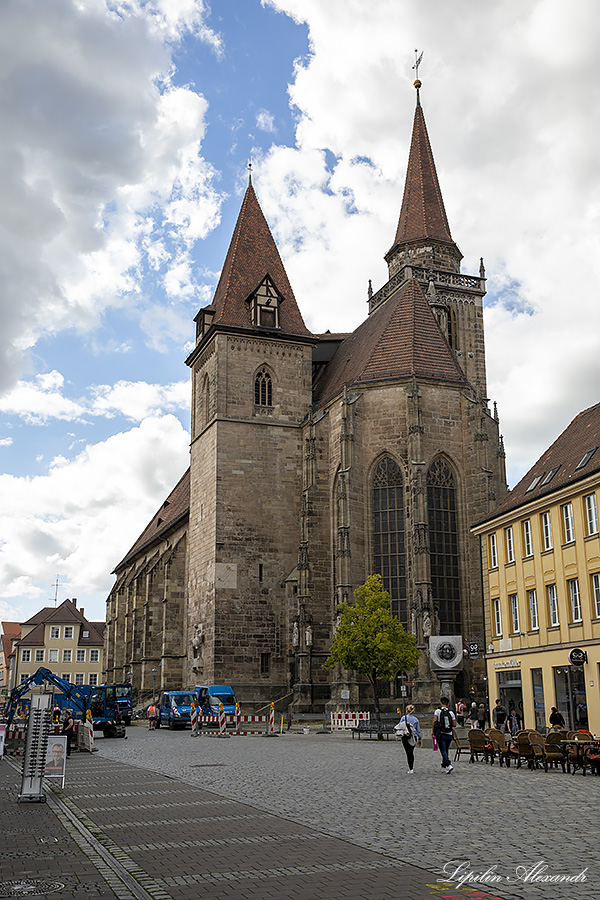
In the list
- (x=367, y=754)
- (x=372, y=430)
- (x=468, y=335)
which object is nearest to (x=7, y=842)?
(x=367, y=754)

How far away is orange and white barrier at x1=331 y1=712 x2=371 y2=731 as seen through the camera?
34.7 meters

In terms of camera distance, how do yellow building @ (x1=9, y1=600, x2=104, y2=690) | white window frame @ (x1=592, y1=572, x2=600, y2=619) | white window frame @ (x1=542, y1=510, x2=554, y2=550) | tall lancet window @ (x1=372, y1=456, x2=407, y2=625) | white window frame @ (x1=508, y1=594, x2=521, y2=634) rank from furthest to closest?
yellow building @ (x1=9, y1=600, x2=104, y2=690) → tall lancet window @ (x1=372, y1=456, x2=407, y2=625) → white window frame @ (x1=508, y1=594, x2=521, y2=634) → white window frame @ (x1=542, y1=510, x2=554, y2=550) → white window frame @ (x1=592, y1=572, x2=600, y2=619)

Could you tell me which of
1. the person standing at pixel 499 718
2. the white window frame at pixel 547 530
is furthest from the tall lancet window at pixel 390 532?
the white window frame at pixel 547 530

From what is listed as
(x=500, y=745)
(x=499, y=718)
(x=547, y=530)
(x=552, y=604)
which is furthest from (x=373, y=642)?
(x=500, y=745)

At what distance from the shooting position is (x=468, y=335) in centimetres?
6247

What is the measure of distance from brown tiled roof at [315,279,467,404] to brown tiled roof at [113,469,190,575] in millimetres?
13470

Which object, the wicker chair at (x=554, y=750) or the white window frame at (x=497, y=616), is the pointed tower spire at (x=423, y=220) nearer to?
the white window frame at (x=497, y=616)

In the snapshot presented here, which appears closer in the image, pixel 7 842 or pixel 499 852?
pixel 499 852

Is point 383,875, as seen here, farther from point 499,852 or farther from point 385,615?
point 385,615

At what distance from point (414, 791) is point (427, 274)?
169 ft

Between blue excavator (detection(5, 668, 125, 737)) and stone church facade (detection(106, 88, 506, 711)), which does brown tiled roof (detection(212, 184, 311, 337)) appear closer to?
stone church facade (detection(106, 88, 506, 711))

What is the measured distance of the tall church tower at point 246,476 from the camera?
44094 mm

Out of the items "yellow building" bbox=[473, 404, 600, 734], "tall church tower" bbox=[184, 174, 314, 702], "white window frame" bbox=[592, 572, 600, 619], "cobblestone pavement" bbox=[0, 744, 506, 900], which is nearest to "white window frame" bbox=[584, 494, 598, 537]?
"yellow building" bbox=[473, 404, 600, 734]

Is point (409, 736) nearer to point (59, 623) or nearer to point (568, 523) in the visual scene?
point (568, 523)
